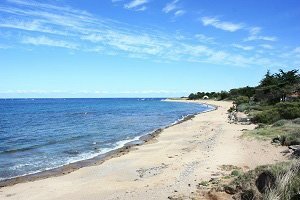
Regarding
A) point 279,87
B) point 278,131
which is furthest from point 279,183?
point 279,87

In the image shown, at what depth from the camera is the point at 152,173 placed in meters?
17.3

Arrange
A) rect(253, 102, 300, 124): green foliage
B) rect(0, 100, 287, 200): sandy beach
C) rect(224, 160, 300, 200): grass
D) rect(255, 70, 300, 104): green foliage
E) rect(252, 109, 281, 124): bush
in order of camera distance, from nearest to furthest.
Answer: rect(224, 160, 300, 200): grass → rect(0, 100, 287, 200): sandy beach → rect(253, 102, 300, 124): green foliage → rect(252, 109, 281, 124): bush → rect(255, 70, 300, 104): green foliage

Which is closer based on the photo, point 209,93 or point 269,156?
point 269,156

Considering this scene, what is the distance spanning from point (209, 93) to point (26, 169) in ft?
504

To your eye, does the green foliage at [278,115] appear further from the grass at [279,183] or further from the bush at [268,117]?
the grass at [279,183]

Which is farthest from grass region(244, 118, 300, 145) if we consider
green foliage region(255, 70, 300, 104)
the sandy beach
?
green foliage region(255, 70, 300, 104)

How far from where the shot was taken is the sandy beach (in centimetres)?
1389

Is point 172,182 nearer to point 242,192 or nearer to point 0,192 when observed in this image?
point 242,192

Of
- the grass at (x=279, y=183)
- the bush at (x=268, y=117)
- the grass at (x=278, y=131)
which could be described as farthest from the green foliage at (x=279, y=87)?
the grass at (x=279, y=183)

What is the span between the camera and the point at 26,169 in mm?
20516

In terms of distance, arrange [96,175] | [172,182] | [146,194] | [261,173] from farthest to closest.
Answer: [96,175] < [172,182] < [146,194] < [261,173]

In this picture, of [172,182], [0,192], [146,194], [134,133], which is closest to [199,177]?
[172,182]

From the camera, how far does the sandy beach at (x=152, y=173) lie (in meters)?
13.9

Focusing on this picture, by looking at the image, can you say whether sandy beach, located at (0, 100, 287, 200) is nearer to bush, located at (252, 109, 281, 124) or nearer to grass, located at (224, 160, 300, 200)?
grass, located at (224, 160, 300, 200)
